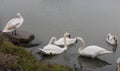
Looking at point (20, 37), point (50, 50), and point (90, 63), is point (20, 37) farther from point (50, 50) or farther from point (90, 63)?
point (90, 63)

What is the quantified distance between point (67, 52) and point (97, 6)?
11.2 m

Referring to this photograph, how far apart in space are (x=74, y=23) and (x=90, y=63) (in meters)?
5.92

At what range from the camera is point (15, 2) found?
78.1ft

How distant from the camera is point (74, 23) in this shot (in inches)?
715

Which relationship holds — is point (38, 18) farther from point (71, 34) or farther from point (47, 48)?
point (47, 48)

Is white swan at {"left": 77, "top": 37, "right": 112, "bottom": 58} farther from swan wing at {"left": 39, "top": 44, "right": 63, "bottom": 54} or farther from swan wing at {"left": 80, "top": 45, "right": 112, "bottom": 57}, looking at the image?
swan wing at {"left": 39, "top": 44, "right": 63, "bottom": 54}

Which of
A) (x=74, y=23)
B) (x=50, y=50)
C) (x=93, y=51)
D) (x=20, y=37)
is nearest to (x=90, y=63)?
(x=93, y=51)

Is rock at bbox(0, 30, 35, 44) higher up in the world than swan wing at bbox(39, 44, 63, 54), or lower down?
higher up

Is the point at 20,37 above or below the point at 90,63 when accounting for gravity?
above

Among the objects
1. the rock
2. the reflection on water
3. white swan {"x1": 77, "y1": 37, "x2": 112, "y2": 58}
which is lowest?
the reflection on water

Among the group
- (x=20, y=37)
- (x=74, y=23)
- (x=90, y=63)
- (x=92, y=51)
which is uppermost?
(x=74, y=23)

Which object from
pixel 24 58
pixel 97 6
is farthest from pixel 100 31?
pixel 24 58

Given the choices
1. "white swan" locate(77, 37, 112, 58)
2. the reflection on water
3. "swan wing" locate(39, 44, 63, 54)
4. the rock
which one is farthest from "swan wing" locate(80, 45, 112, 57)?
the rock

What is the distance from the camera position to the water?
12592 millimetres
